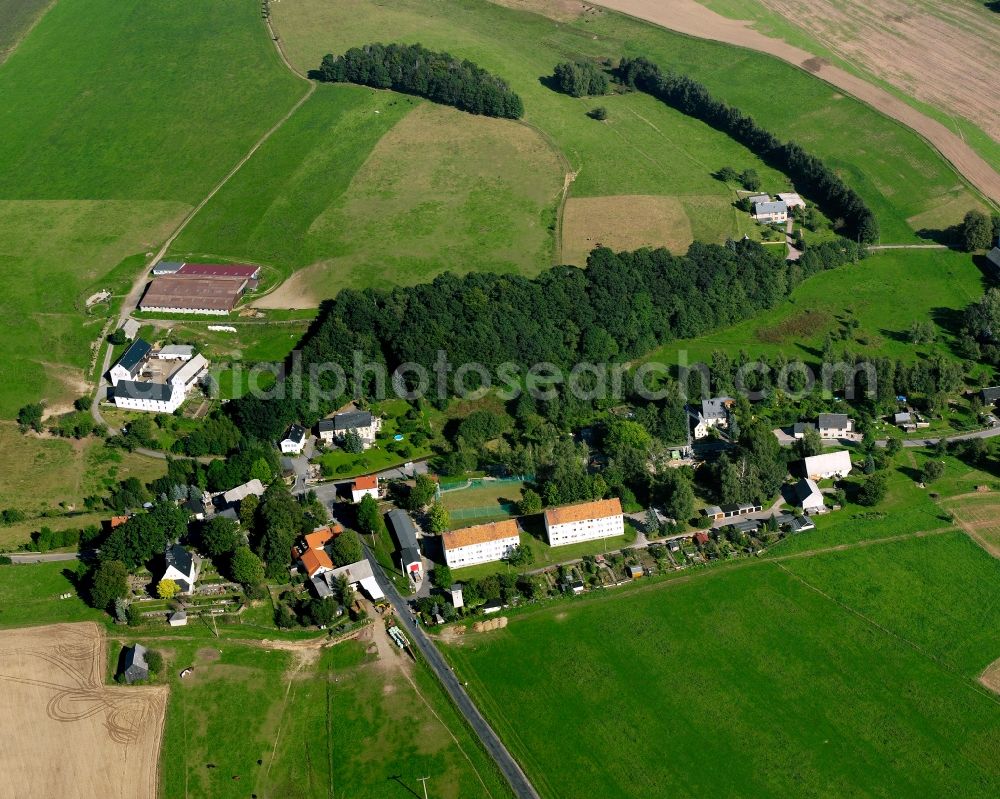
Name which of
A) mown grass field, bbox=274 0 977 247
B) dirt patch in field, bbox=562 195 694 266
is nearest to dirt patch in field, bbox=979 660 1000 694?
dirt patch in field, bbox=562 195 694 266

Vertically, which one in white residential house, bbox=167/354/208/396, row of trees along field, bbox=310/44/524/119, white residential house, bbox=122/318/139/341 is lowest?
white residential house, bbox=122/318/139/341

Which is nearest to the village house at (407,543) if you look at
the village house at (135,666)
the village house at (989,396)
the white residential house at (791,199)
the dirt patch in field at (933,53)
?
the village house at (135,666)

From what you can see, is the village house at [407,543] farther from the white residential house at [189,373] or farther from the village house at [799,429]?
the village house at [799,429]

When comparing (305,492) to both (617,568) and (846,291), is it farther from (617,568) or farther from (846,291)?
(846,291)

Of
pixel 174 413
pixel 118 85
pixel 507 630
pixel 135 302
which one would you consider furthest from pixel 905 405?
pixel 118 85

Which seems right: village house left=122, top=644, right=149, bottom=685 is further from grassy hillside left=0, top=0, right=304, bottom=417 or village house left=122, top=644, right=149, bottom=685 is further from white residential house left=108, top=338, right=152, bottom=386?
grassy hillside left=0, top=0, right=304, bottom=417
